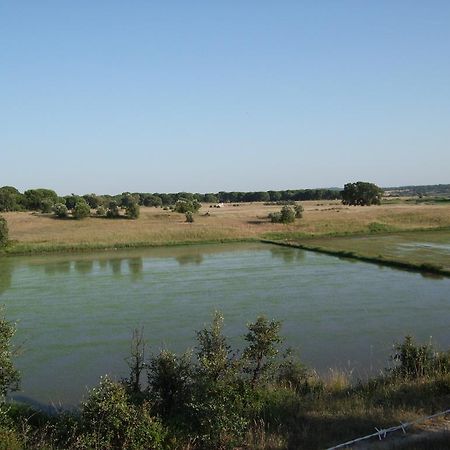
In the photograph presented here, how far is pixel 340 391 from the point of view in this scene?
13297mm

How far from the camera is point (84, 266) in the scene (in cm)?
4678

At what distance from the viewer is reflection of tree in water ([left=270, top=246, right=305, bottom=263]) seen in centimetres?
4872

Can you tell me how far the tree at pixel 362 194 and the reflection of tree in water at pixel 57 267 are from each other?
81.4 meters

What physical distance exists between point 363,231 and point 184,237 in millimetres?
24602

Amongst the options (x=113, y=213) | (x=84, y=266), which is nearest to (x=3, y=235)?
(x=84, y=266)

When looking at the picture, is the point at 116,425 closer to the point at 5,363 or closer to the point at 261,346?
the point at 5,363

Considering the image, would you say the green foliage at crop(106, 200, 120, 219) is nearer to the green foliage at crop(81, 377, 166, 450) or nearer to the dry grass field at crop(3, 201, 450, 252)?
the dry grass field at crop(3, 201, 450, 252)

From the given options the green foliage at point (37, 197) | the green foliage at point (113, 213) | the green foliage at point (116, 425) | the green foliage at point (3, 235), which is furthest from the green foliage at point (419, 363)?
the green foliage at point (37, 197)

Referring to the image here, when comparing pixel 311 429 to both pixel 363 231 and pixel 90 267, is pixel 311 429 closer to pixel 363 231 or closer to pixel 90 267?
pixel 90 267

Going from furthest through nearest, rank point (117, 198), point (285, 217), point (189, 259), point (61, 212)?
point (117, 198)
point (61, 212)
point (285, 217)
point (189, 259)

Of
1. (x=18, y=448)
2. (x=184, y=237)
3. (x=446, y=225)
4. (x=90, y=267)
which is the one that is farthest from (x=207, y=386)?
(x=446, y=225)

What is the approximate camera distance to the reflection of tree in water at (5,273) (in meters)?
36.5

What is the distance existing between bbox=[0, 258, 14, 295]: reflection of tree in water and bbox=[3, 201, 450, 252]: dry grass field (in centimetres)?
725

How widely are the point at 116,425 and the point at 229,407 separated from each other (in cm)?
230
